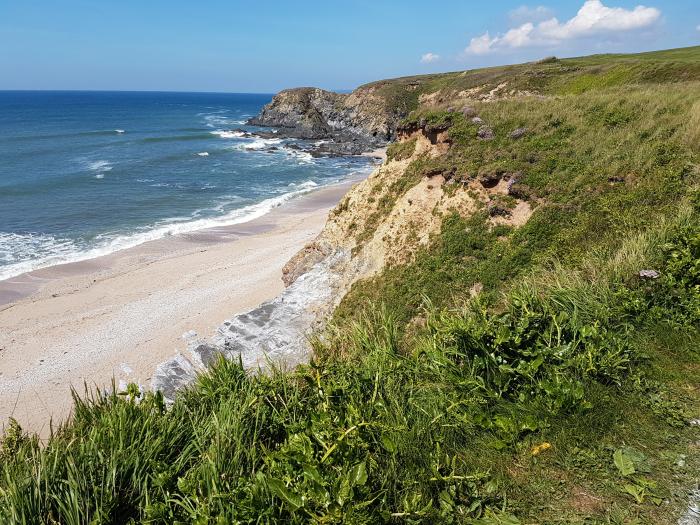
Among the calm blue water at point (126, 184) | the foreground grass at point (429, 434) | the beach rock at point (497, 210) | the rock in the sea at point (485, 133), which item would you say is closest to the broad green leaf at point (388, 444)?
the foreground grass at point (429, 434)

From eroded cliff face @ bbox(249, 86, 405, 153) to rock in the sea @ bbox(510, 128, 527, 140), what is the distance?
5656 centimetres

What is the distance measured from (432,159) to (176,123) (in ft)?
328

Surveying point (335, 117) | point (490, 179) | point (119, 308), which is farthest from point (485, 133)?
point (335, 117)

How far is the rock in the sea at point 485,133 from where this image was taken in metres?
14.1

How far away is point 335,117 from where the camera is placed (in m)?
91.7

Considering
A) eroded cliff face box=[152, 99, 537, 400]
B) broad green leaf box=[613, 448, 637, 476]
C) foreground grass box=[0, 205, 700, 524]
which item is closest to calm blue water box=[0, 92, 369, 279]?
eroded cliff face box=[152, 99, 537, 400]

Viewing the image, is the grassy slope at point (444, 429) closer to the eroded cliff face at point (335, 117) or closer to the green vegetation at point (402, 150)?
the green vegetation at point (402, 150)

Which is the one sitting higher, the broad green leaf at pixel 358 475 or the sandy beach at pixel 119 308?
the broad green leaf at pixel 358 475

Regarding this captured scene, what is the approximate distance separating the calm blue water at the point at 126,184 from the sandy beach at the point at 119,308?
9.78 ft

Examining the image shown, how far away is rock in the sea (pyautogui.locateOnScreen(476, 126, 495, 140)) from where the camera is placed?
1410 centimetres

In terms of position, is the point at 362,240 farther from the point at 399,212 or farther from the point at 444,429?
the point at 444,429

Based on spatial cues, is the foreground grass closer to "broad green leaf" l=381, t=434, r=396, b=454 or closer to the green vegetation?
"broad green leaf" l=381, t=434, r=396, b=454

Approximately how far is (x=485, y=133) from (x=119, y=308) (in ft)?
55.2

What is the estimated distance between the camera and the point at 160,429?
14.0 ft
